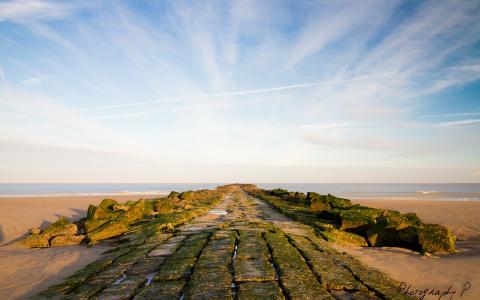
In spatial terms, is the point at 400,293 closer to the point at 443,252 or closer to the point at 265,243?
the point at 265,243

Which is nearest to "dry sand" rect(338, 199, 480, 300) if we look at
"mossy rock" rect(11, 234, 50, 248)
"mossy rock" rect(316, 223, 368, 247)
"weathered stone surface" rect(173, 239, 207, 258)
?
"mossy rock" rect(316, 223, 368, 247)

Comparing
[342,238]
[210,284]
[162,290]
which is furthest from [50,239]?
[342,238]

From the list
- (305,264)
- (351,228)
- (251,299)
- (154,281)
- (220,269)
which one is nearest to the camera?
(251,299)

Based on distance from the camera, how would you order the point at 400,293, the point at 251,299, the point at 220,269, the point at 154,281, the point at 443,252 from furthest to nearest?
the point at 443,252 → the point at 220,269 → the point at 154,281 → the point at 400,293 → the point at 251,299

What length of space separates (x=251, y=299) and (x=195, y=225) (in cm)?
913

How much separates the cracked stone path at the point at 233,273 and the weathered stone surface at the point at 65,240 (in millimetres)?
4192

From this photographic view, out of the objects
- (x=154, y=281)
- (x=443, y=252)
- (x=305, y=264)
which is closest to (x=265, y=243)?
(x=305, y=264)

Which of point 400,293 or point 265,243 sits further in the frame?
point 265,243

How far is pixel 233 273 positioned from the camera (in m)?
7.20

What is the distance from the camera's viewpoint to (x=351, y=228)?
569 inches

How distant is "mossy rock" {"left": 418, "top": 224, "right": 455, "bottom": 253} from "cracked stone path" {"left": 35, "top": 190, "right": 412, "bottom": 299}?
13.5 ft

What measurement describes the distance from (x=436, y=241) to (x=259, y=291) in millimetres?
8497

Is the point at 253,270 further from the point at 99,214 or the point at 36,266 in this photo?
the point at 99,214

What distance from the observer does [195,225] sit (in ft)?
47.6
